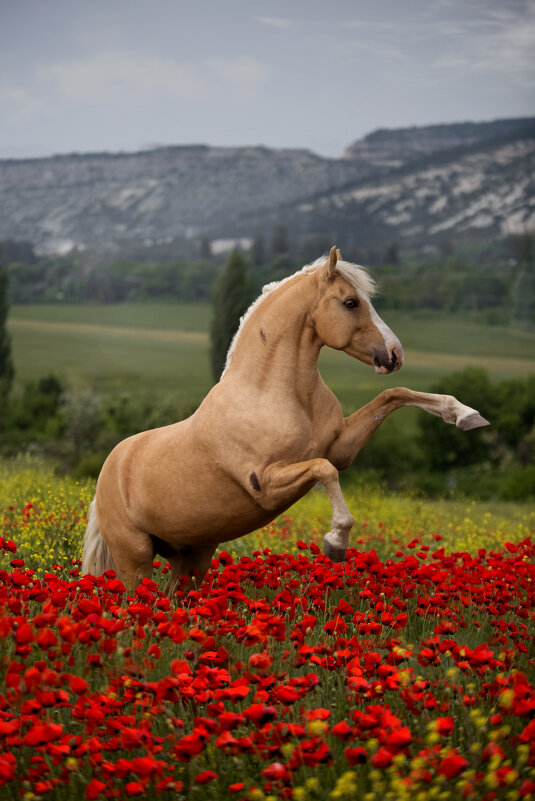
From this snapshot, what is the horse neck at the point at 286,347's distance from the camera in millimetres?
5242

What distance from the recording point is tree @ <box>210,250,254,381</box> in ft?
91.2

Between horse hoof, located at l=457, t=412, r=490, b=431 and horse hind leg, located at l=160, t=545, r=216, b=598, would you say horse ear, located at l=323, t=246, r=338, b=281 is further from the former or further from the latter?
horse hind leg, located at l=160, t=545, r=216, b=598

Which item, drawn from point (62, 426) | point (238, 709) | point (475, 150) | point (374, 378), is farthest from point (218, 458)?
point (475, 150)

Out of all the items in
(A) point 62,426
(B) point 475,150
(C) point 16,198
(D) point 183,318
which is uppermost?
(B) point 475,150

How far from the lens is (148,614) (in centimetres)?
377

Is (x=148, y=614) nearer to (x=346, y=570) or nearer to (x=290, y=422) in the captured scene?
(x=290, y=422)

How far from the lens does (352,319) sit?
5066mm

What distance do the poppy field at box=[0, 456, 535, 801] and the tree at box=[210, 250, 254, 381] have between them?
2263 centimetres

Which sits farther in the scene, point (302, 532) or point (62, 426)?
point (62, 426)

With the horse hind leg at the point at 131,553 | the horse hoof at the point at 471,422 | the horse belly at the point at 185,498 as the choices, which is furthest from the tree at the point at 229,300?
the horse hoof at the point at 471,422

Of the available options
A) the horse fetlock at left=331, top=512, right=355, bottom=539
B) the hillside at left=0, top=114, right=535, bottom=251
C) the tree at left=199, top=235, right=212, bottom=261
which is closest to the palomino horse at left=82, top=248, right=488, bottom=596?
the horse fetlock at left=331, top=512, right=355, bottom=539

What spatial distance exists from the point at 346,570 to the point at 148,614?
253 cm

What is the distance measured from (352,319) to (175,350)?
2787cm

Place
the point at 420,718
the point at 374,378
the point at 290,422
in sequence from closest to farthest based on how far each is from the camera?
the point at 420,718 → the point at 290,422 → the point at 374,378
